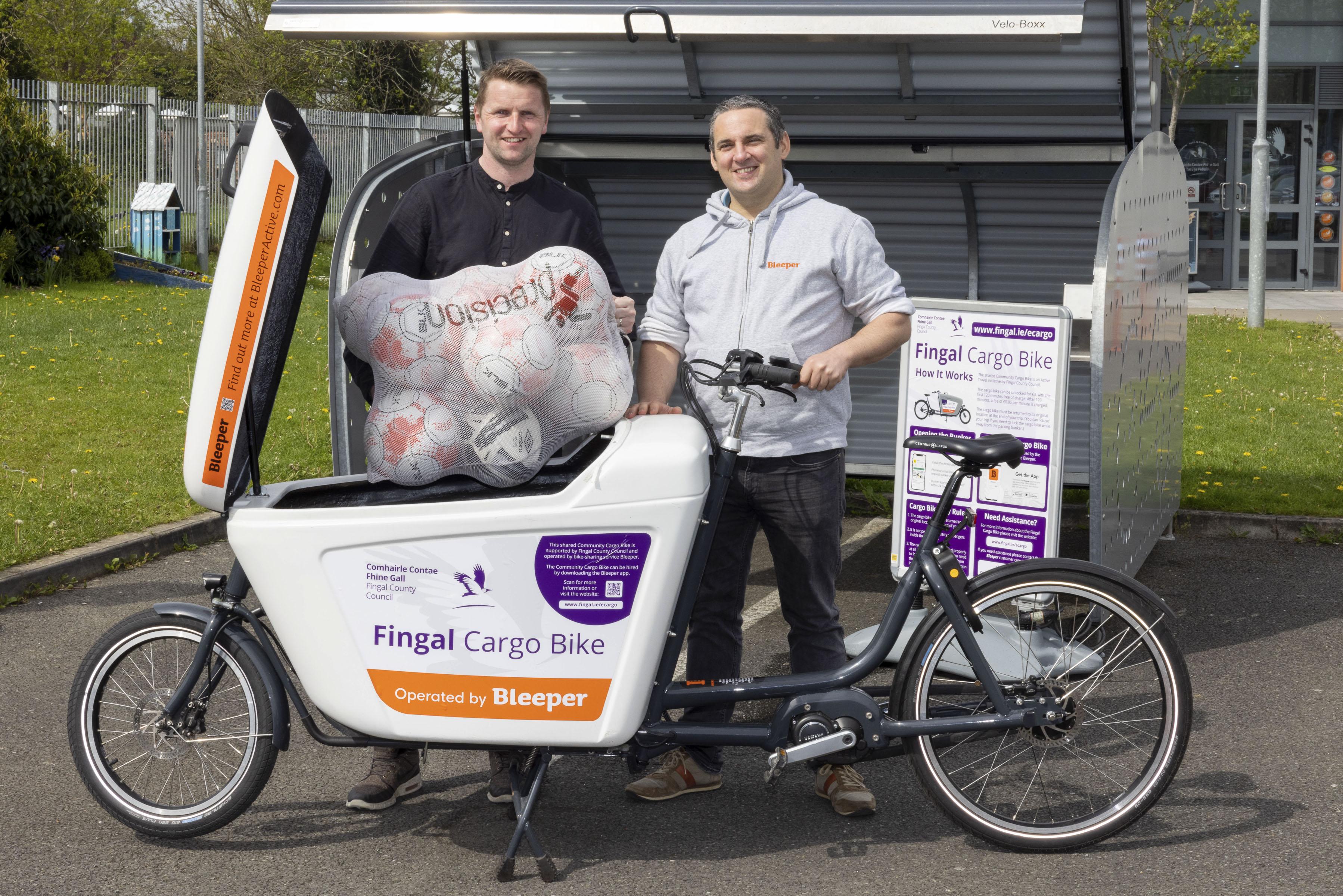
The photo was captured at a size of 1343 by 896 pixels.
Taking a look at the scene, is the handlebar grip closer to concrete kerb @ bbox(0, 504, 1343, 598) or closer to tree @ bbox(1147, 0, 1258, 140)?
concrete kerb @ bbox(0, 504, 1343, 598)

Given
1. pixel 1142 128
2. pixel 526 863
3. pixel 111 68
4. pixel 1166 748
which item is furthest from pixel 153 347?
pixel 111 68

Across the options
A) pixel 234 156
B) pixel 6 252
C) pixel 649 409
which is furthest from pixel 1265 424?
pixel 6 252

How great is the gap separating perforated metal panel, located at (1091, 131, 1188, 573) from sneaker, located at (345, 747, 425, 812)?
92.8 inches

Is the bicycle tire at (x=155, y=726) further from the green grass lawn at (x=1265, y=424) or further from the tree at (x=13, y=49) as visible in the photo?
the tree at (x=13, y=49)

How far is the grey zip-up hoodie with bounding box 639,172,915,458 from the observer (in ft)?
12.0

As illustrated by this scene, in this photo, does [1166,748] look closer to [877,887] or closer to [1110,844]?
[1110,844]

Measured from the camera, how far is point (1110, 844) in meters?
3.54

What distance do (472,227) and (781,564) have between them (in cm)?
127

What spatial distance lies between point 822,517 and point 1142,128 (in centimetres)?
302

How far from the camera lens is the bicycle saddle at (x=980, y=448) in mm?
3383

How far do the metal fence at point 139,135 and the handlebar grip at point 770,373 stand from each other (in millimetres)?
14113

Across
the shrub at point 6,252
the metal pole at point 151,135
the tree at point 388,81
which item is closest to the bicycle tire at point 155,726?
the shrub at point 6,252

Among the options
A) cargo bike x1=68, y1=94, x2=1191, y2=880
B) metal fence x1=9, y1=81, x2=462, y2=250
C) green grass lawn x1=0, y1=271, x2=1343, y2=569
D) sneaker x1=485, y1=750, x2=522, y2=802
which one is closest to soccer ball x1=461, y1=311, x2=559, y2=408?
cargo bike x1=68, y1=94, x2=1191, y2=880

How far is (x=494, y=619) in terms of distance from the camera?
3277 mm
